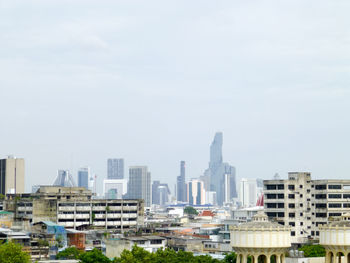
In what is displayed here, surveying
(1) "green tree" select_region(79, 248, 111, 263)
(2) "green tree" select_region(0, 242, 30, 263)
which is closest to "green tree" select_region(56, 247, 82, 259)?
(1) "green tree" select_region(79, 248, 111, 263)

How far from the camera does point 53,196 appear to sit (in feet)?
608

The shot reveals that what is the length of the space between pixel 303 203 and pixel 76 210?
52948 mm

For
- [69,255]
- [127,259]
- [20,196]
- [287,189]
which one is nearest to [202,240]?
[287,189]

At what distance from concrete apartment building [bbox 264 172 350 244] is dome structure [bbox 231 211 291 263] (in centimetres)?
7588

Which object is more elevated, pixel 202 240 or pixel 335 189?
pixel 335 189

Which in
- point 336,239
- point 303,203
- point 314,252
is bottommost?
point 314,252

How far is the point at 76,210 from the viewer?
571 feet

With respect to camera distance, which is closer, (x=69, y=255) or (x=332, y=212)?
(x=69, y=255)

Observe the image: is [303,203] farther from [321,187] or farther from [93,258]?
[93,258]

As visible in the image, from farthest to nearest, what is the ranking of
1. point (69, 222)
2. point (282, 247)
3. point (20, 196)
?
point (20, 196) < point (69, 222) < point (282, 247)

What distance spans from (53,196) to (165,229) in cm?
2945

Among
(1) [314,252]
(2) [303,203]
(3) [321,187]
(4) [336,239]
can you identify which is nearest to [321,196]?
(3) [321,187]

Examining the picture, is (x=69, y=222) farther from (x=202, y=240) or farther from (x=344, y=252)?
(x=344, y=252)

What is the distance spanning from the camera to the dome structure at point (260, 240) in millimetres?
72875
